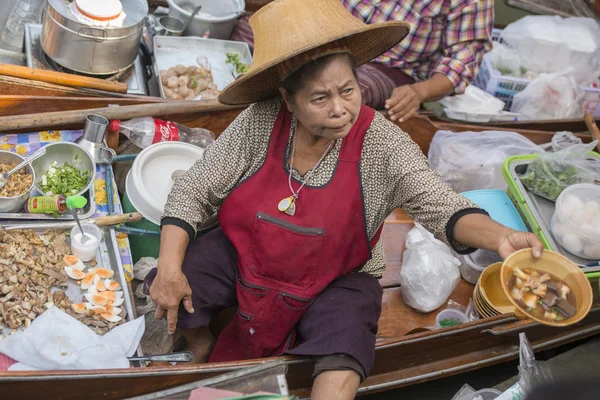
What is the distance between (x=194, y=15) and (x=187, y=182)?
→ 208cm

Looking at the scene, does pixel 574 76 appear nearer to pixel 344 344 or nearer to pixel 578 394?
pixel 344 344

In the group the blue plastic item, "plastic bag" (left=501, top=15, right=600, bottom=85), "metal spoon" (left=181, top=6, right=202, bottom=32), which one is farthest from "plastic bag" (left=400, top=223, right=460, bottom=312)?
"metal spoon" (left=181, top=6, right=202, bottom=32)

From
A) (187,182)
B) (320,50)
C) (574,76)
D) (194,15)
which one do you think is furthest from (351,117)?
(574,76)

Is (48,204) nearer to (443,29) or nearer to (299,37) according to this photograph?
(299,37)

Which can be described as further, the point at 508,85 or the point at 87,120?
the point at 508,85

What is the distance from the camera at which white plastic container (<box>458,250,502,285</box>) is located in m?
3.42

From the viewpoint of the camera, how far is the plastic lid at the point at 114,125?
3.19 metres

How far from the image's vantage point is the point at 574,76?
4609 millimetres

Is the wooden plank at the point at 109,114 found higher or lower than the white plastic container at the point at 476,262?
higher

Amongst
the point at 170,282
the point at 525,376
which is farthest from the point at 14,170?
the point at 525,376

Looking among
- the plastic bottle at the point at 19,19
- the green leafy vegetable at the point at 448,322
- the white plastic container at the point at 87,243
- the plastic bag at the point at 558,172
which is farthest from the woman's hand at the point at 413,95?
the plastic bottle at the point at 19,19

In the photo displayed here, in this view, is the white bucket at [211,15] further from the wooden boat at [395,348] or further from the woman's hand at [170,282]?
the woman's hand at [170,282]

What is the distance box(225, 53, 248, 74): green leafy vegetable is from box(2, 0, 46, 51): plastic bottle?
1.19 meters

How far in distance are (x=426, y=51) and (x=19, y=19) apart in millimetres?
2456
